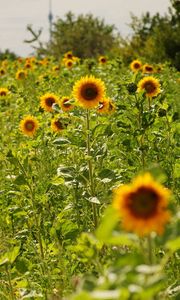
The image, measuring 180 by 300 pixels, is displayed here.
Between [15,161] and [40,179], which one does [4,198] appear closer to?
[40,179]

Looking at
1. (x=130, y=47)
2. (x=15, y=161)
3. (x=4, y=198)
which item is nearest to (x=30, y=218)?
(x=15, y=161)

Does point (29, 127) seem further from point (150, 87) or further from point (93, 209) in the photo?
point (93, 209)

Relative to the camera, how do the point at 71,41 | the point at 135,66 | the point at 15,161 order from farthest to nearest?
the point at 71,41 → the point at 135,66 → the point at 15,161

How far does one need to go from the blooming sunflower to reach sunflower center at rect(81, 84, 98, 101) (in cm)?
229

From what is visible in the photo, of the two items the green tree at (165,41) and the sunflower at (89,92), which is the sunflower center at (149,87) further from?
the green tree at (165,41)

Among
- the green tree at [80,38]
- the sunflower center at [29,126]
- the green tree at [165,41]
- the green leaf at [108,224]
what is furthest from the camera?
the green tree at [80,38]

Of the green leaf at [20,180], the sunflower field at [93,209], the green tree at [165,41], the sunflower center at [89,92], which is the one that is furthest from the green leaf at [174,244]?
the green tree at [165,41]

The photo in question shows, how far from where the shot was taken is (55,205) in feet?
13.2

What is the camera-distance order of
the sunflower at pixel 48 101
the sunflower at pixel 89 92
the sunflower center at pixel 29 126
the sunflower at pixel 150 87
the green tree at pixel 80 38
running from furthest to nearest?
1. the green tree at pixel 80 38
2. the sunflower at pixel 48 101
3. the sunflower center at pixel 29 126
4. the sunflower at pixel 150 87
5. the sunflower at pixel 89 92

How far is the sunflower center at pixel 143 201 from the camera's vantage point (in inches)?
53.9

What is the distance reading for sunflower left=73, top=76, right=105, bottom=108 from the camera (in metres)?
3.61

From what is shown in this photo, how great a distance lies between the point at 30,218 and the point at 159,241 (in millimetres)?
2056

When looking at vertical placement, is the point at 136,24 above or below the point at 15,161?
above

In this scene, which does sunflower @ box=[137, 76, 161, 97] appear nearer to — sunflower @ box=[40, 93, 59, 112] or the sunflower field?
the sunflower field
